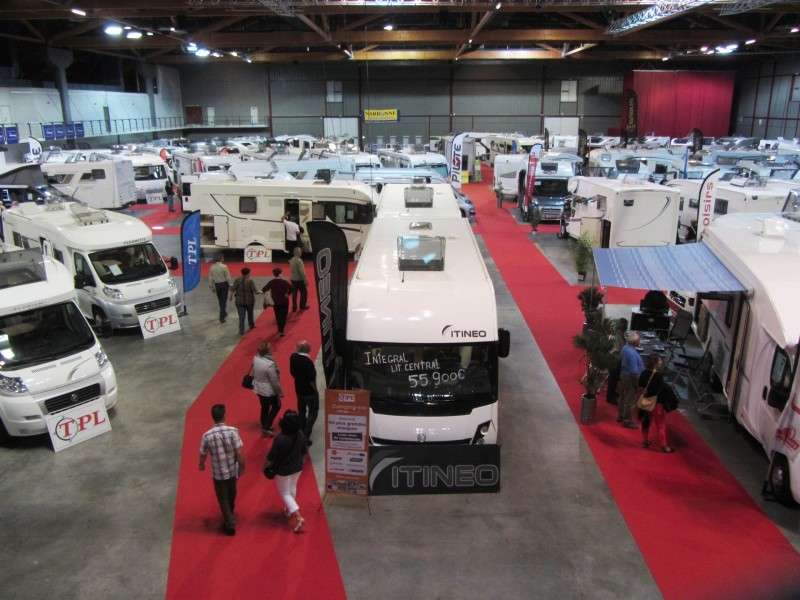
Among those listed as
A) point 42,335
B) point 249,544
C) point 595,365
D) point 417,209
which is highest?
point 417,209

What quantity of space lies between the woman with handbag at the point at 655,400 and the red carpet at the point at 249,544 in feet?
15.1

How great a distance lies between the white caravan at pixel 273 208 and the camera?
18.8 m

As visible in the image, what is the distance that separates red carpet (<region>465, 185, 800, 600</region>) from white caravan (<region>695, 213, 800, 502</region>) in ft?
2.06

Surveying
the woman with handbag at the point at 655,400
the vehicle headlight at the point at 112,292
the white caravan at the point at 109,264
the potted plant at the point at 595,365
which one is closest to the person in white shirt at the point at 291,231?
the white caravan at the point at 109,264

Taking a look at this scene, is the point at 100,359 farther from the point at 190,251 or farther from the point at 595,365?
the point at 595,365

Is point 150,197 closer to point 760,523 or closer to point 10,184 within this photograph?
point 10,184

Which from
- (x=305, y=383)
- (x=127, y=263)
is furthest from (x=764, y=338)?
(x=127, y=263)

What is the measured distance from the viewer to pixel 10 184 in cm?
2152

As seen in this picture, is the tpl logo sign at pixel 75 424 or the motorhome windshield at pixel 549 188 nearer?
the tpl logo sign at pixel 75 424

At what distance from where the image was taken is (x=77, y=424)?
9.15 m

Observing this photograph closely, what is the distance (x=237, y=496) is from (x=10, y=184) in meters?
18.6

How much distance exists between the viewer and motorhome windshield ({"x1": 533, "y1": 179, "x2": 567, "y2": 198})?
83.3 ft

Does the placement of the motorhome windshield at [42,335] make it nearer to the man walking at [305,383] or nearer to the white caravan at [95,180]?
the man walking at [305,383]

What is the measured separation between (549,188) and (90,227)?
17.4 m
